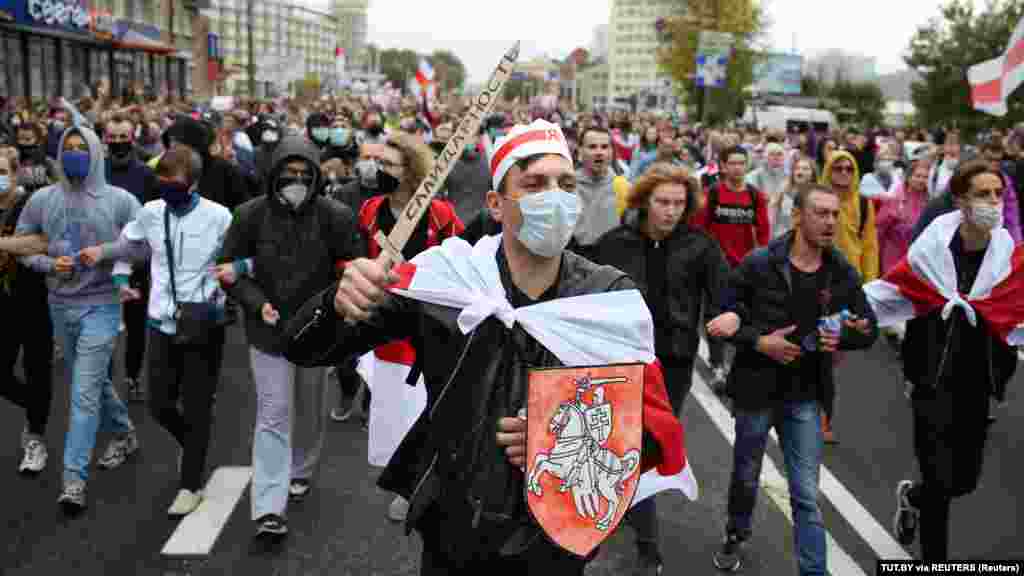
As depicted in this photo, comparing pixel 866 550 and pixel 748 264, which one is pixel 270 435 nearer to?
pixel 748 264

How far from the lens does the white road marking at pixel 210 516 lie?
16.2 feet

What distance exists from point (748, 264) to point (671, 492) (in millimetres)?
1810

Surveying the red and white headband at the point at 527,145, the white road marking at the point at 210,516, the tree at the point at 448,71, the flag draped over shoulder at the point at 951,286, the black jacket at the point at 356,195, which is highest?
the tree at the point at 448,71

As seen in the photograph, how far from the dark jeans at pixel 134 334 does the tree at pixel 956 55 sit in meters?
27.4

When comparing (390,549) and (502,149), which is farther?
(390,549)

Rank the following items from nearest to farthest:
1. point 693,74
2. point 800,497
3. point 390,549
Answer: point 800,497 < point 390,549 < point 693,74

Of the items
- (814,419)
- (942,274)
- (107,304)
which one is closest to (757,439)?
(814,419)

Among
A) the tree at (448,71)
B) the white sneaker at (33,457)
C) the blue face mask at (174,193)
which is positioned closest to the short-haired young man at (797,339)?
the blue face mask at (174,193)

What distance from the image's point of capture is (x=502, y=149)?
2.83 m

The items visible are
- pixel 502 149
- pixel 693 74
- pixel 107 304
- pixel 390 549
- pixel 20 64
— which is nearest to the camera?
pixel 502 149

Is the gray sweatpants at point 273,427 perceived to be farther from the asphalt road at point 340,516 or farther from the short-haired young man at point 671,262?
the short-haired young man at point 671,262

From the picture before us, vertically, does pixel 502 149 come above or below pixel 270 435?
above

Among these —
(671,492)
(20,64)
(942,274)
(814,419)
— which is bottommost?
(671,492)

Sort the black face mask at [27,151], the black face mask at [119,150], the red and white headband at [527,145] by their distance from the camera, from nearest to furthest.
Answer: the red and white headband at [527,145] < the black face mask at [119,150] < the black face mask at [27,151]
